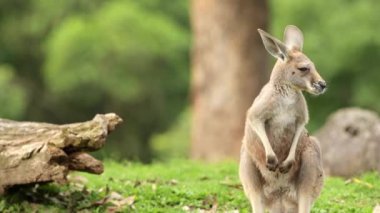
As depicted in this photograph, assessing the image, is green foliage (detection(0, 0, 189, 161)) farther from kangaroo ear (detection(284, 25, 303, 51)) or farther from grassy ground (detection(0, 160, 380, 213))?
kangaroo ear (detection(284, 25, 303, 51))

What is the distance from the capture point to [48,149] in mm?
7289

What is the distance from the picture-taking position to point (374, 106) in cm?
2216

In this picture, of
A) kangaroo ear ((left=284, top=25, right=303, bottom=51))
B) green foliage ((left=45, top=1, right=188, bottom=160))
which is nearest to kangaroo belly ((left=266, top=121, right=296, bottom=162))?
kangaroo ear ((left=284, top=25, right=303, bottom=51))

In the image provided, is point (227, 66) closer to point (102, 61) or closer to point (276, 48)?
point (276, 48)

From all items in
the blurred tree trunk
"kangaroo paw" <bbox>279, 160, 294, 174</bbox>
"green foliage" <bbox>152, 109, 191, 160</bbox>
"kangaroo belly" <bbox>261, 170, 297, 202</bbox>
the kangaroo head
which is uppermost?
"green foliage" <bbox>152, 109, 191, 160</bbox>

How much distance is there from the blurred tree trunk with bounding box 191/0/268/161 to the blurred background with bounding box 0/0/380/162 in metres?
0.01

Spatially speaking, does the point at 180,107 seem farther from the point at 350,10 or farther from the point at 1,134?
the point at 1,134

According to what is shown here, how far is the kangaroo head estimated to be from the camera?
259 inches

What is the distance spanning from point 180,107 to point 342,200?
68.3 feet

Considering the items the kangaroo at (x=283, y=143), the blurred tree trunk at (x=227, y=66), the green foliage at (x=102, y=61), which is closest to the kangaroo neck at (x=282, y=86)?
the kangaroo at (x=283, y=143)

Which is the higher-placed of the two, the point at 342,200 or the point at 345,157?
the point at 345,157

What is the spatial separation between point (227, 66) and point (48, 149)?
6.75 meters

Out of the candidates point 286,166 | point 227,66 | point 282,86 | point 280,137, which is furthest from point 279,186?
point 227,66

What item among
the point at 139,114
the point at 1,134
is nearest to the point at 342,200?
the point at 1,134
